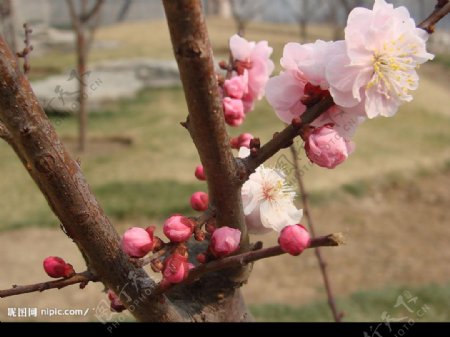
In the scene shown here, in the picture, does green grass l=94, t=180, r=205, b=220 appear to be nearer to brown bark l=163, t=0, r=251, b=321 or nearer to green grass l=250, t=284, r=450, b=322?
green grass l=250, t=284, r=450, b=322

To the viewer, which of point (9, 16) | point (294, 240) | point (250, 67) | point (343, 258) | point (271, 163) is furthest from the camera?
point (9, 16)

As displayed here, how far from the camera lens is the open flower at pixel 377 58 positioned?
62 cm

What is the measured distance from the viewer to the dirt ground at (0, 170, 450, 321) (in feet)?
10.4

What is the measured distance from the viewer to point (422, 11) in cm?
1388

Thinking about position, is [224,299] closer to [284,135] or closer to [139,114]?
[284,135]

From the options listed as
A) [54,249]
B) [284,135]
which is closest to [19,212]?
[54,249]

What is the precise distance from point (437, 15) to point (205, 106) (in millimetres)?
286

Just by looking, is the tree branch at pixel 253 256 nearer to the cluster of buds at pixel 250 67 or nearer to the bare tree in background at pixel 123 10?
the cluster of buds at pixel 250 67

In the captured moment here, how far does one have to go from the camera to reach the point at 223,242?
24.7 inches

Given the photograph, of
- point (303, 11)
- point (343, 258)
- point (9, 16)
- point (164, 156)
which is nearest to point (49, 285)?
point (343, 258)

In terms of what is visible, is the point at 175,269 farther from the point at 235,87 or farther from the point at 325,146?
the point at 235,87

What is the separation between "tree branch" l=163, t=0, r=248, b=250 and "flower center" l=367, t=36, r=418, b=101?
7.2 inches

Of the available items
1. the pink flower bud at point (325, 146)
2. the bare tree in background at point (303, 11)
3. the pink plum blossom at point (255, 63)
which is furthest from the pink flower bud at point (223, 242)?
the bare tree in background at point (303, 11)

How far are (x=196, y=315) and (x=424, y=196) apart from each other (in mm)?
4168
